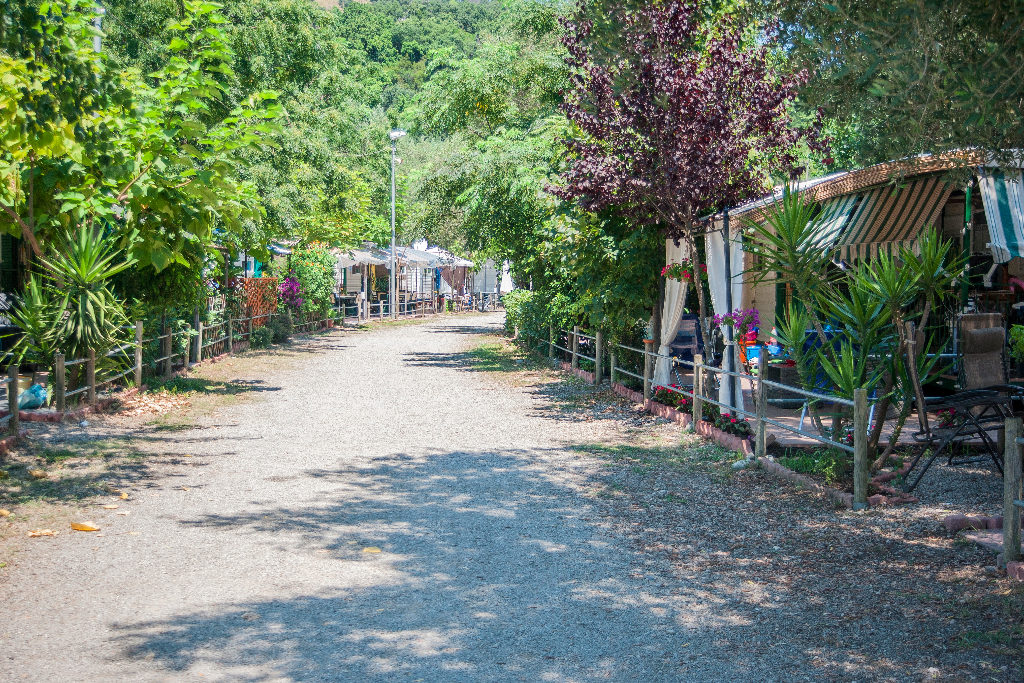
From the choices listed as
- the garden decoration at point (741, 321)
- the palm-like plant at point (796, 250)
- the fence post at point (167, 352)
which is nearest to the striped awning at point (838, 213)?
the garden decoration at point (741, 321)

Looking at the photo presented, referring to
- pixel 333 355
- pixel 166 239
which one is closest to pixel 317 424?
pixel 166 239

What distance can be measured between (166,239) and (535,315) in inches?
449

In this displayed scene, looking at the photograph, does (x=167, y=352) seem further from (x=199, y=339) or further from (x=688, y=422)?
(x=688, y=422)

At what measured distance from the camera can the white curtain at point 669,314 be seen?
1322 centimetres

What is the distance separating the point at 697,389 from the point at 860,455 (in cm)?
407

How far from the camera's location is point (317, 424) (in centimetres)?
1260

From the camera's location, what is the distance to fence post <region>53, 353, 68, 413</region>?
1161 centimetres

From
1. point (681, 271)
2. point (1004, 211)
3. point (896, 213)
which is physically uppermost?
point (896, 213)

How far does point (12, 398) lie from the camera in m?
10.1

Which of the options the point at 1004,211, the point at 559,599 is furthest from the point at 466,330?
the point at 559,599

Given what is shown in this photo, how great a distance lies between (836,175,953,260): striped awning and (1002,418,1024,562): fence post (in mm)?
6008

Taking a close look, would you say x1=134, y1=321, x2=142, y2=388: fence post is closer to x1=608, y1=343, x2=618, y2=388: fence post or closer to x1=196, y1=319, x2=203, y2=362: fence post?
x1=196, y1=319, x2=203, y2=362: fence post

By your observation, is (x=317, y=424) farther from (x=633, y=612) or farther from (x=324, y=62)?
(x=324, y=62)

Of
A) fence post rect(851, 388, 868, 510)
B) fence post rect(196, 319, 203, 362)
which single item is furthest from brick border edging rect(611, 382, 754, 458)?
fence post rect(196, 319, 203, 362)
